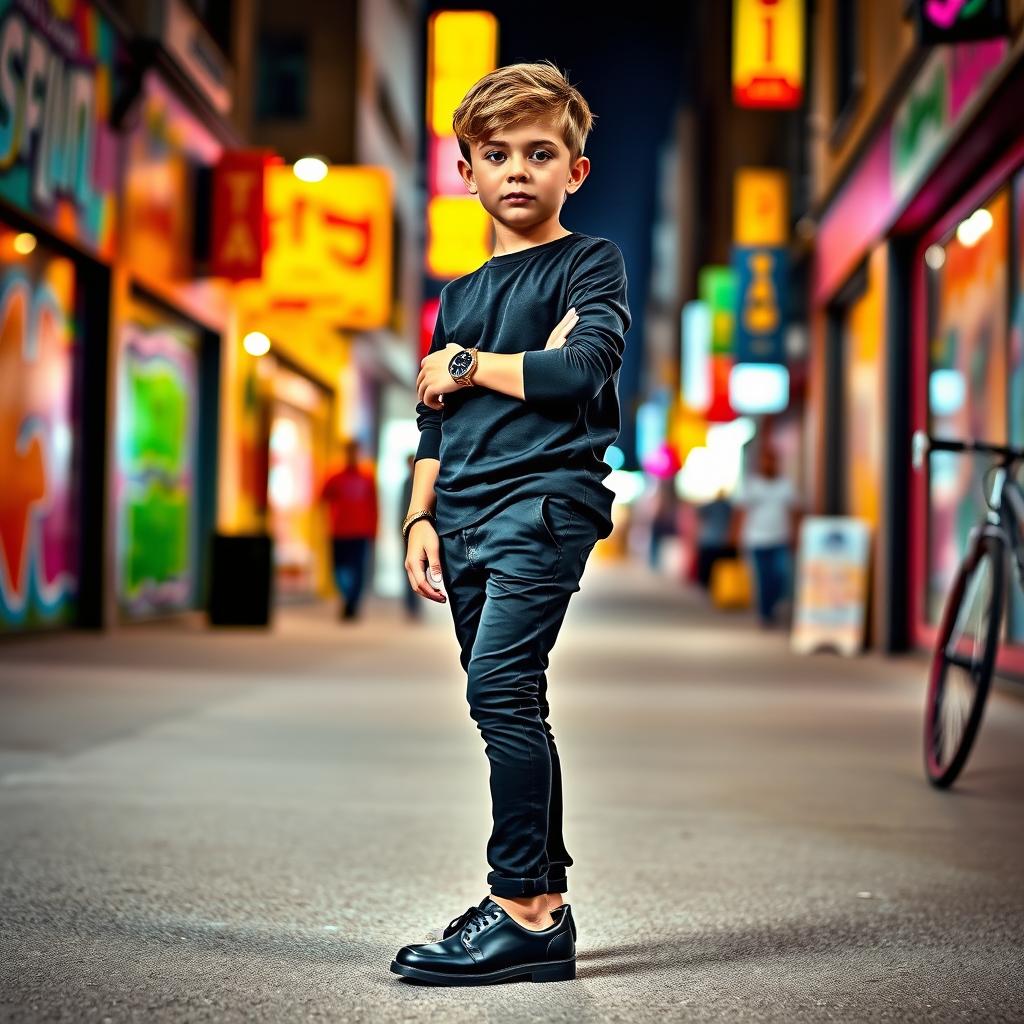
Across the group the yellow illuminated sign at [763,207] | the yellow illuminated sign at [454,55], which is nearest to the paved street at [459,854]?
the yellow illuminated sign at [763,207]

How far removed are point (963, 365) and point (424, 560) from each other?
8384mm

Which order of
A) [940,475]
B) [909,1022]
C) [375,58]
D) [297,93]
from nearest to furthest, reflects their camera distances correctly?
1. [909,1022]
2. [940,475]
3. [297,93]
4. [375,58]

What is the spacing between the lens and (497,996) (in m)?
2.92

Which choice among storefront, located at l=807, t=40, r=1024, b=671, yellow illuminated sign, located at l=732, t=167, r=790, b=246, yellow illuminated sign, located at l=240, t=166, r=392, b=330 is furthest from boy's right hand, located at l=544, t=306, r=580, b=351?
yellow illuminated sign, located at l=732, t=167, r=790, b=246

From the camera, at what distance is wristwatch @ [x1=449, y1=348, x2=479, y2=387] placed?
2.98 m

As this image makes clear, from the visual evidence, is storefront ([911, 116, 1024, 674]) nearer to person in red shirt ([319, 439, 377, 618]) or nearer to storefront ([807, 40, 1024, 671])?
storefront ([807, 40, 1024, 671])

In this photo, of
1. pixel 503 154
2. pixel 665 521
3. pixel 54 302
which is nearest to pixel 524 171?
pixel 503 154

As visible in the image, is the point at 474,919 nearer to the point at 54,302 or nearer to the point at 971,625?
the point at 971,625

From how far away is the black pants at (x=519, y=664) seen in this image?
295 cm

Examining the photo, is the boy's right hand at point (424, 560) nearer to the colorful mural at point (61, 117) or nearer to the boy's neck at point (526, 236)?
the boy's neck at point (526, 236)

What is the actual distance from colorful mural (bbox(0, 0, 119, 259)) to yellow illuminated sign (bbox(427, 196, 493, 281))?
12002 millimetres

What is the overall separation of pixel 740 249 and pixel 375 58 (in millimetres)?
11321

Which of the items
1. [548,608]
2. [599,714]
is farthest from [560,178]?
[599,714]

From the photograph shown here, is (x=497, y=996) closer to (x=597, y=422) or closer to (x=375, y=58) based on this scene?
(x=597, y=422)
